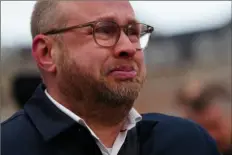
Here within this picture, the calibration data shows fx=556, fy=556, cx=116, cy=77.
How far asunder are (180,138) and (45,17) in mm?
685

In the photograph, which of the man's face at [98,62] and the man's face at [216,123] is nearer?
the man's face at [98,62]

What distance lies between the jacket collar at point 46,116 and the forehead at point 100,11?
12.3 inches

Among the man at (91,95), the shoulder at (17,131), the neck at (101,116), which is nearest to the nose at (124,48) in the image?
the man at (91,95)

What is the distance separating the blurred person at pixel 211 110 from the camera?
334cm

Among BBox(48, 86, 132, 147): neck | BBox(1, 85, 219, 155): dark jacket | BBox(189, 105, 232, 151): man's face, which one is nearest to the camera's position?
BBox(1, 85, 219, 155): dark jacket

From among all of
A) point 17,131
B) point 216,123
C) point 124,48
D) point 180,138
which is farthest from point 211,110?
point 17,131

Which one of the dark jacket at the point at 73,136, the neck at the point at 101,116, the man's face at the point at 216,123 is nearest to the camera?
the dark jacket at the point at 73,136

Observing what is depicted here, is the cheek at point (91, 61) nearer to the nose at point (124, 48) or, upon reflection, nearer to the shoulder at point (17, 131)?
the nose at point (124, 48)

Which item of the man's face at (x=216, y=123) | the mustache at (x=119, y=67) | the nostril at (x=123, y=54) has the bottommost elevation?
the man's face at (x=216, y=123)

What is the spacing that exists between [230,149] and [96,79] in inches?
53.8

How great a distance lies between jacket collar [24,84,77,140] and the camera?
1895mm

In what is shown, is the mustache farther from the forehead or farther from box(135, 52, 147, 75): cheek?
the forehead

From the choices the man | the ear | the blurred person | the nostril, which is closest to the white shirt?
the man

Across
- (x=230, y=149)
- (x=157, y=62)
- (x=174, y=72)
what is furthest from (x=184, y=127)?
(x=157, y=62)
